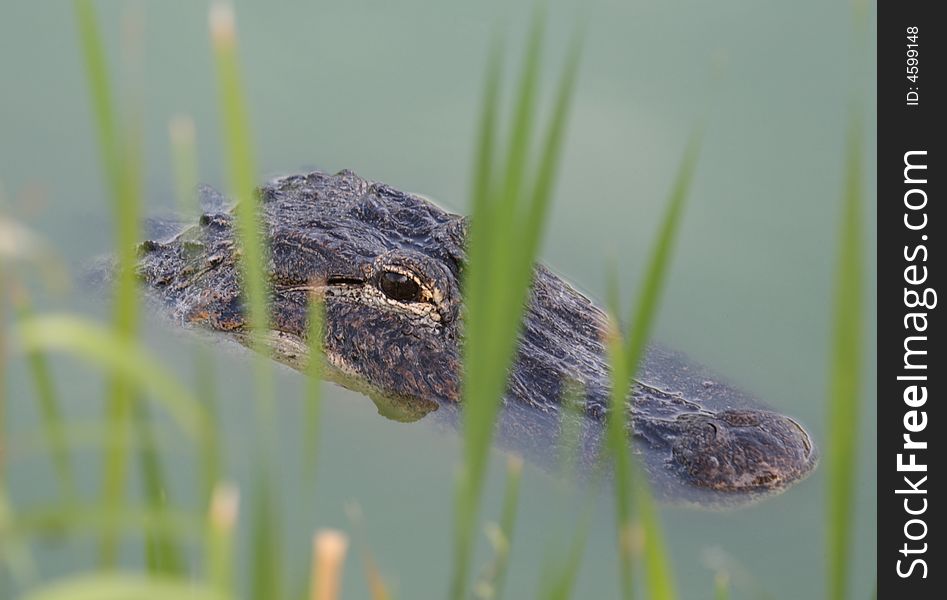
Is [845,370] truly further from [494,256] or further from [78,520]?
[78,520]

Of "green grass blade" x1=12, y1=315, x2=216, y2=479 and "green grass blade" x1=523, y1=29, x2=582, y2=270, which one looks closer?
"green grass blade" x1=12, y1=315, x2=216, y2=479

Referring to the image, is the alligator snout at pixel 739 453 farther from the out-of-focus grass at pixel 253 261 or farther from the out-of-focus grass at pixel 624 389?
the out-of-focus grass at pixel 253 261

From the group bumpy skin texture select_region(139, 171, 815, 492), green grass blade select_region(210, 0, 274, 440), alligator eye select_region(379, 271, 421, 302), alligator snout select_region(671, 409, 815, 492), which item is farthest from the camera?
alligator eye select_region(379, 271, 421, 302)

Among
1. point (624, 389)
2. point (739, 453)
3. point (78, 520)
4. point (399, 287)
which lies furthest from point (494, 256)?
point (399, 287)

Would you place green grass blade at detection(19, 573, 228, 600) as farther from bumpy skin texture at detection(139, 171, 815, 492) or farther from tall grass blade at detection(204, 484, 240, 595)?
bumpy skin texture at detection(139, 171, 815, 492)

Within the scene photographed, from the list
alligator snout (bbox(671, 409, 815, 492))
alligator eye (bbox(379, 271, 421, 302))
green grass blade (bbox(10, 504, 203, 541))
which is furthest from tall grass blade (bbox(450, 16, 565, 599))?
alligator eye (bbox(379, 271, 421, 302))

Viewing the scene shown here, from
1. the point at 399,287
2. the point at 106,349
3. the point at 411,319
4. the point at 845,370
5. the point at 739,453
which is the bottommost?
→ the point at 739,453

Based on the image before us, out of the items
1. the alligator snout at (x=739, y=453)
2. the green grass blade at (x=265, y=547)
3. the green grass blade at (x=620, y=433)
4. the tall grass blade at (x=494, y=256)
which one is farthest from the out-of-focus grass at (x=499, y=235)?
the alligator snout at (x=739, y=453)
